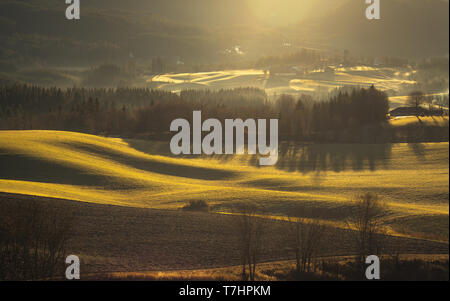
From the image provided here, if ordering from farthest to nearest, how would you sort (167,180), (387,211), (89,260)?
1. (167,180)
2. (387,211)
3. (89,260)

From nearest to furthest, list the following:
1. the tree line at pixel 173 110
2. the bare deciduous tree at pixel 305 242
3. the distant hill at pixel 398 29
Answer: the bare deciduous tree at pixel 305 242, the distant hill at pixel 398 29, the tree line at pixel 173 110

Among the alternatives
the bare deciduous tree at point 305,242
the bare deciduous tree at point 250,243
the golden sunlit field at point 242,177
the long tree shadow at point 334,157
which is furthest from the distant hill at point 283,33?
the bare deciduous tree at point 250,243

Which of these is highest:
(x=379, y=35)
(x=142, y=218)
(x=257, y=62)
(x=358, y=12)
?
(x=257, y=62)

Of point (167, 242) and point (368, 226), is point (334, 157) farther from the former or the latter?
point (167, 242)

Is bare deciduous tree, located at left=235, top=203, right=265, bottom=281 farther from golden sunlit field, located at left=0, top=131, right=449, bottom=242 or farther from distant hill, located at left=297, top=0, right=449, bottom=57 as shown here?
distant hill, located at left=297, top=0, right=449, bottom=57

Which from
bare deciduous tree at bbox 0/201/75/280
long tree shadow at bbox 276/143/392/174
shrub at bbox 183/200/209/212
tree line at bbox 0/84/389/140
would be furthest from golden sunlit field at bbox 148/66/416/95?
bare deciduous tree at bbox 0/201/75/280

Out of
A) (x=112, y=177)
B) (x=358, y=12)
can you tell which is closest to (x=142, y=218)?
(x=112, y=177)

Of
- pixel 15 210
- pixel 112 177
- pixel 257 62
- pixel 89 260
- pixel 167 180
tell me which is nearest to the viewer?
pixel 89 260

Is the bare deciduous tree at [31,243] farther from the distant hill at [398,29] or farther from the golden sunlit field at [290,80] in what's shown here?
the golden sunlit field at [290,80]
